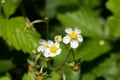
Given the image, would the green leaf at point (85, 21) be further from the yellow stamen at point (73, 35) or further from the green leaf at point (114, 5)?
the yellow stamen at point (73, 35)

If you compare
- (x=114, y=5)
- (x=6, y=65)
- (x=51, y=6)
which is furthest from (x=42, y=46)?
(x=51, y=6)

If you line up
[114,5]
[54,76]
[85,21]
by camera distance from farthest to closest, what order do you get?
[85,21] < [114,5] < [54,76]

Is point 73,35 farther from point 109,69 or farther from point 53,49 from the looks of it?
point 109,69

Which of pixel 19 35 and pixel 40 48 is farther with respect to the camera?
pixel 19 35

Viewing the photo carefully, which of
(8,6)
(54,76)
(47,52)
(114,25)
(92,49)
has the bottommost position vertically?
(54,76)

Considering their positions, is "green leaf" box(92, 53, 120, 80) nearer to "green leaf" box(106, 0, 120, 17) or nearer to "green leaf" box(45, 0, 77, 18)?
"green leaf" box(106, 0, 120, 17)

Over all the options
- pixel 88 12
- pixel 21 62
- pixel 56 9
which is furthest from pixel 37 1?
pixel 21 62

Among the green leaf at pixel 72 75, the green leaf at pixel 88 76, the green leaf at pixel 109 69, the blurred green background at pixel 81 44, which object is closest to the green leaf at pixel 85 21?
the blurred green background at pixel 81 44
